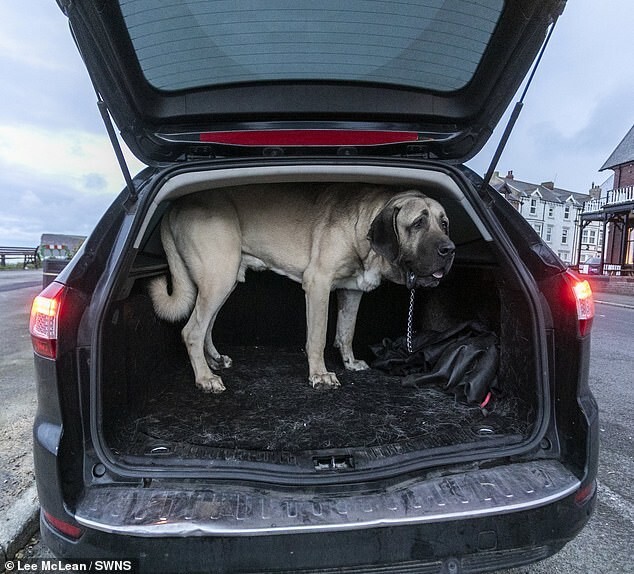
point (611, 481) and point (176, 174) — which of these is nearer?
point (176, 174)

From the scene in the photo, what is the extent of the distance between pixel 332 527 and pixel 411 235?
1.54 m

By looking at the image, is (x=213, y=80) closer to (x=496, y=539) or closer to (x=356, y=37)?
(x=356, y=37)

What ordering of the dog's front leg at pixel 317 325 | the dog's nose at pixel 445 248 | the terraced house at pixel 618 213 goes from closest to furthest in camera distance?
the dog's nose at pixel 445 248 → the dog's front leg at pixel 317 325 → the terraced house at pixel 618 213

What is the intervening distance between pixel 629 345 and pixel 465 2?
20.1ft

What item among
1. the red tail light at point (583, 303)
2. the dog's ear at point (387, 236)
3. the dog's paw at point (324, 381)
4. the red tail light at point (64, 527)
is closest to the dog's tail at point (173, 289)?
the dog's paw at point (324, 381)

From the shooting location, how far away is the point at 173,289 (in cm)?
277

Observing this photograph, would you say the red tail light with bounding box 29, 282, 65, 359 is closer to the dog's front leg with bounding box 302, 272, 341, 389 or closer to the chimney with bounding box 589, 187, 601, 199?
the dog's front leg with bounding box 302, 272, 341, 389

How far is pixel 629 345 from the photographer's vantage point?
627cm

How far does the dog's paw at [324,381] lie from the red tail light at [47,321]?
156cm

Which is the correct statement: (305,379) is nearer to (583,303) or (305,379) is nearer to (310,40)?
(583,303)

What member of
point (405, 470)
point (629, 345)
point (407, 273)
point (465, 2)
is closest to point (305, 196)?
point (407, 273)

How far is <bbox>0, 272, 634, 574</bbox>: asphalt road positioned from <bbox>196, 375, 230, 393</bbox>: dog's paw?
3.09ft

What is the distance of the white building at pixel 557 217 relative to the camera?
46.0 meters

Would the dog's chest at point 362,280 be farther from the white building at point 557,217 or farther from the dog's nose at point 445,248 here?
the white building at point 557,217
